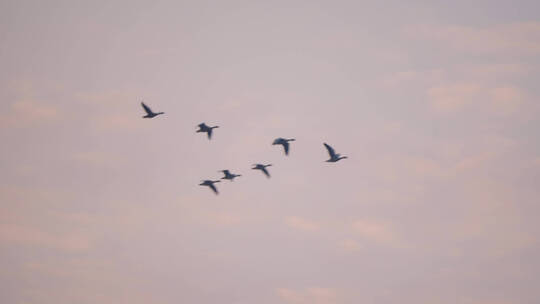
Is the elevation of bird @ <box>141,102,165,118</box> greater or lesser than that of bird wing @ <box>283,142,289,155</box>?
greater

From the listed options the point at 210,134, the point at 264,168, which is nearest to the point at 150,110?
the point at 210,134

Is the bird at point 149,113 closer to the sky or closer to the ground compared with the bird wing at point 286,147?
closer to the sky

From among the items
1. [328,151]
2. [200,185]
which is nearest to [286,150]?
[328,151]

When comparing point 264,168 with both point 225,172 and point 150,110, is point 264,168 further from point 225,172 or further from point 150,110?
point 150,110

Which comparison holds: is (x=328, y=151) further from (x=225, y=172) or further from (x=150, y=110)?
(x=150, y=110)

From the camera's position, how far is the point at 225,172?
15975 cm

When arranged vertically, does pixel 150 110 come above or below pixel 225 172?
above

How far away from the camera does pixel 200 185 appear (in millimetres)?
159625

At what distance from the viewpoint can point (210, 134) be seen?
493 ft

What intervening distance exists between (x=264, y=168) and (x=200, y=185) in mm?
13458

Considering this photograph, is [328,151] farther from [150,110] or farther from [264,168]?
[150,110]

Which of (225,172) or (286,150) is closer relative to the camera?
(286,150)

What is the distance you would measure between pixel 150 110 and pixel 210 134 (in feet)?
39.9

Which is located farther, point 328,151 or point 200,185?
point 200,185
